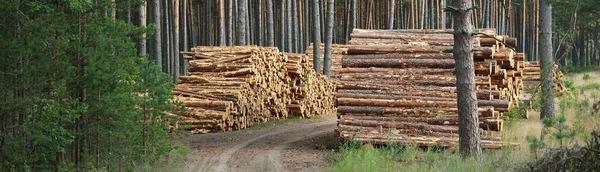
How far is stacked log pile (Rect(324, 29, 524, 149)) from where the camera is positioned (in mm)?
15945

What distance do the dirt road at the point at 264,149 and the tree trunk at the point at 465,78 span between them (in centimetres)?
230

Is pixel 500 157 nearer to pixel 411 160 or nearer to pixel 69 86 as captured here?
pixel 411 160

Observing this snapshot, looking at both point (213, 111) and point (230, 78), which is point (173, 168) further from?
point (230, 78)

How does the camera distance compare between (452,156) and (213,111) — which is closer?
(452,156)

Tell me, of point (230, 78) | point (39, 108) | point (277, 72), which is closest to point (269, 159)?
point (39, 108)

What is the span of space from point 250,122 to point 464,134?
10278 mm

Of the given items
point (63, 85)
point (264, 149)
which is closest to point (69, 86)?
point (63, 85)

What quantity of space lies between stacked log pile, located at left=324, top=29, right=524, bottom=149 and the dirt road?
3.44 feet

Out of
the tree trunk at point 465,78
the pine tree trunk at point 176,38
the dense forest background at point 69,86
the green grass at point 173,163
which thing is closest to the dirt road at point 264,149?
the green grass at point 173,163

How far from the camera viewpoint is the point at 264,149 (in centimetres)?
1644

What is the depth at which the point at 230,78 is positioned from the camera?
22.1 metres

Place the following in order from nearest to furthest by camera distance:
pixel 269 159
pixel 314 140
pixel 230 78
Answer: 1. pixel 269 159
2. pixel 314 140
3. pixel 230 78

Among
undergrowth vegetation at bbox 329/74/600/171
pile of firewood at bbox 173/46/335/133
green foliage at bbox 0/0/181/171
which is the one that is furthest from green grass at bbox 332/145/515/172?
pile of firewood at bbox 173/46/335/133

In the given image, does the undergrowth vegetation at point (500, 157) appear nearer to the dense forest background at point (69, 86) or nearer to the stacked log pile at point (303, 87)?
the dense forest background at point (69, 86)
